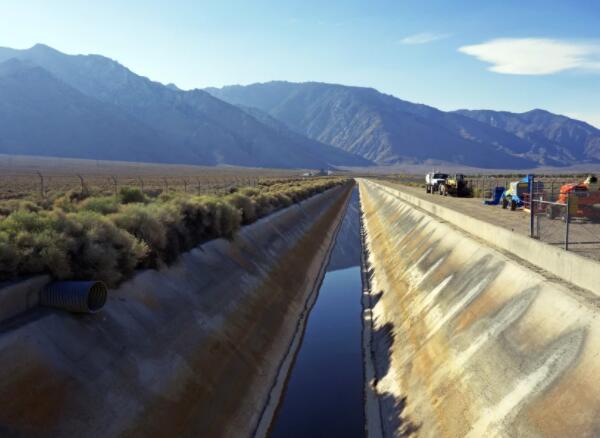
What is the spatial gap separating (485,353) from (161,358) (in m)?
6.75

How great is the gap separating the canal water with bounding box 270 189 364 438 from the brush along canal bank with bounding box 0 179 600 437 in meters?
0.07

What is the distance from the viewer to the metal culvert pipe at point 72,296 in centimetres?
1195

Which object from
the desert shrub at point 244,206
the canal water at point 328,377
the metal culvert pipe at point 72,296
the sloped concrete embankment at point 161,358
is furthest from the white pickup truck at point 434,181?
the metal culvert pipe at point 72,296

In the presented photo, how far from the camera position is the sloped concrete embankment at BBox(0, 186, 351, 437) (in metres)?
10.1

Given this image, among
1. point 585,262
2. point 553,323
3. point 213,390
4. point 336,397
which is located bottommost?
point 336,397

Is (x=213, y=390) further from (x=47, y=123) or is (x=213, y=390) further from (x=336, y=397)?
(x=47, y=123)

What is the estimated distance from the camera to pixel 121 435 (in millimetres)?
10578

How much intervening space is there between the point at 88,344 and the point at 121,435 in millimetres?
2037

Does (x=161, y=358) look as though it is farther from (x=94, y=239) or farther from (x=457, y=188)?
(x=457, y=188)

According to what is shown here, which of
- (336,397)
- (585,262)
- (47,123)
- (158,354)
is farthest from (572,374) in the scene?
(47,123)

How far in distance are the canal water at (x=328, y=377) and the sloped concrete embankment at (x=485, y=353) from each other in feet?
2.52

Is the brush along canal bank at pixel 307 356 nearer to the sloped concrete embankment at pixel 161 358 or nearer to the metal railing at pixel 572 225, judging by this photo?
the sloped concrete embankment at pixel 161 358

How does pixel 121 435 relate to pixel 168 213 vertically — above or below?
below

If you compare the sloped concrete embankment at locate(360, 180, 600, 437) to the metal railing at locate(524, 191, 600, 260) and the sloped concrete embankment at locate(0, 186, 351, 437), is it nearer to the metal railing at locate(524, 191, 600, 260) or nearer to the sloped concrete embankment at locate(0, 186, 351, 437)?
the metal railing at locate(524, 191, 600, 260)
